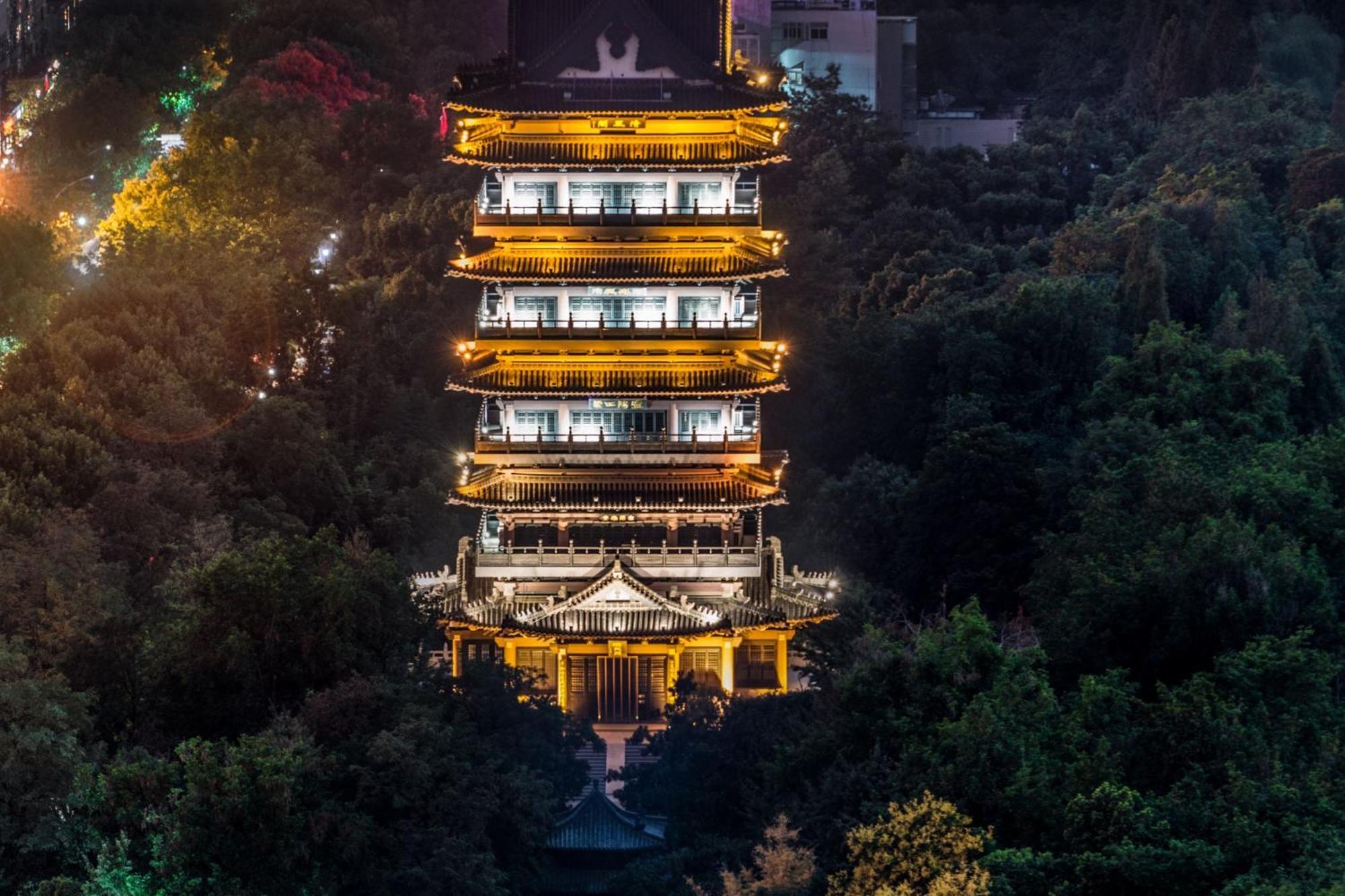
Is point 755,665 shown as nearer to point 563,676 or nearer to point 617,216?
point 563,676

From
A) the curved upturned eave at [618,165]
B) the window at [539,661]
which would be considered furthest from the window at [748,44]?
the window at [539,661]

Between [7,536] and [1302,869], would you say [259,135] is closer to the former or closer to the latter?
[7,536]

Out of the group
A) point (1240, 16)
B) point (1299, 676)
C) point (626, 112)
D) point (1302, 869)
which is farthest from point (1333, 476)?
point (1240, 16)

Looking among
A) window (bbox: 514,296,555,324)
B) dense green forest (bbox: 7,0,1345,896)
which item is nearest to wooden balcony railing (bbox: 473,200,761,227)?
window (bbox: 514,296,555,324)

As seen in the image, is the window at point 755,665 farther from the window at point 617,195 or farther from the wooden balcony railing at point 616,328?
the window at point 617,195

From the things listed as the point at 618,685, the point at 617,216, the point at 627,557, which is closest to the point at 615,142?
the point at 617,216

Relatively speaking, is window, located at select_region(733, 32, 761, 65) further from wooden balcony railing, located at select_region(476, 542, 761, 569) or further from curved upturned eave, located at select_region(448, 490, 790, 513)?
wooden balcony railing, located at select_region(476, 542, 761, 569)
